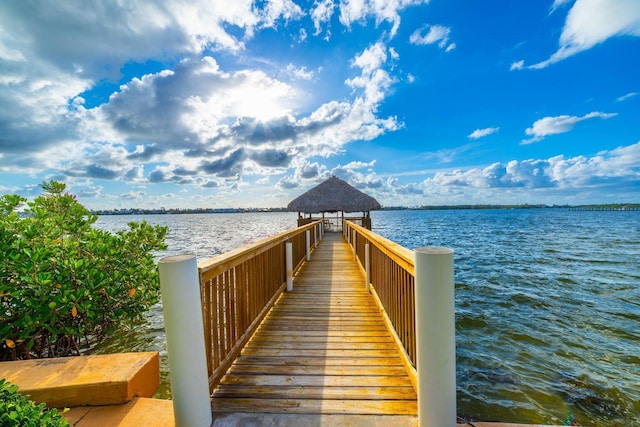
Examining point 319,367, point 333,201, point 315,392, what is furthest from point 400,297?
point 333,201

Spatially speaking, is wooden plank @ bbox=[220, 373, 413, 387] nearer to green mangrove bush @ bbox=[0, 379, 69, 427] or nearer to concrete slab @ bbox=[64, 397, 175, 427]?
concrete slab @ bbox=[64, 397, 175, 427]

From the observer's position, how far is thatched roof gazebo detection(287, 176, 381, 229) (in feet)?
64.8

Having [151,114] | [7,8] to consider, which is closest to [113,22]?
[7,8]

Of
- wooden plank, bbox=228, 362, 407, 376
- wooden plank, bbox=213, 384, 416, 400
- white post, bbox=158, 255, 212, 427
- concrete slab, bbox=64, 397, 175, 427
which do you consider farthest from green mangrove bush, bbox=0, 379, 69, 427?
wooden plank, bbox=228, 362, 407, 376

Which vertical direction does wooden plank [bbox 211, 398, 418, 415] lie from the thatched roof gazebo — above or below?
Answer: below

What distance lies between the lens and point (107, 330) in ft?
11.6

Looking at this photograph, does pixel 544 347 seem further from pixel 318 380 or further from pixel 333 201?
pixel 333 201

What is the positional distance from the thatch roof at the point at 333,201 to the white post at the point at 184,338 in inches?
701

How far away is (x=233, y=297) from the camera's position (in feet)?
9.53

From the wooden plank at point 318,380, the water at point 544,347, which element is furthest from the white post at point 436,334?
the water at point 544,347

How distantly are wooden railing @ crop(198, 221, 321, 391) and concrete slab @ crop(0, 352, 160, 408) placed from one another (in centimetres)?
51

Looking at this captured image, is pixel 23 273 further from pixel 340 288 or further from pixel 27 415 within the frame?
pixel 340 288

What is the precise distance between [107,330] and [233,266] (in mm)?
2226

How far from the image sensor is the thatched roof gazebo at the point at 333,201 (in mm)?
19750
